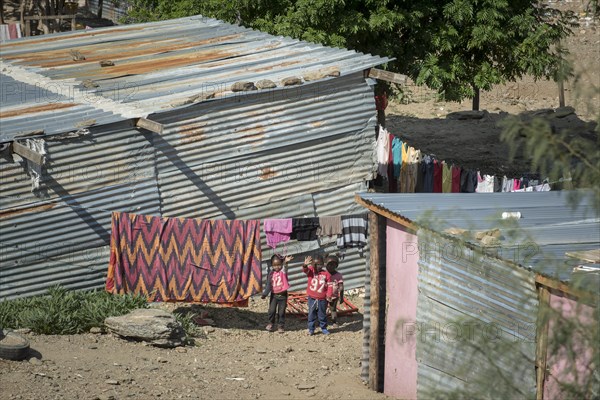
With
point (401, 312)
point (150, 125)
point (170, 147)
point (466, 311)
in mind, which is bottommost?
point (401, 312)

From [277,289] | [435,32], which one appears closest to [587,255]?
[277,289]

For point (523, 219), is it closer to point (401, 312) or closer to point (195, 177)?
point (401, 312)

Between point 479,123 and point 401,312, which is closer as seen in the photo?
point 401,312

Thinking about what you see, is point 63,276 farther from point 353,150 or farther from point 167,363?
point 353,150

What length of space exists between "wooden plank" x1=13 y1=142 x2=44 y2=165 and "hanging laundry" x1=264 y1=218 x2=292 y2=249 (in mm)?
2996

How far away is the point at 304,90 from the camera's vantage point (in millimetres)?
13422

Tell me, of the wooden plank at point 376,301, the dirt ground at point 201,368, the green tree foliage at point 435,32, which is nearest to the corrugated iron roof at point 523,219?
the wooden plank at point 376,301

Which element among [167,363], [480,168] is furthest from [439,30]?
[167,363]

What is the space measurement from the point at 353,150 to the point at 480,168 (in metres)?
7.72

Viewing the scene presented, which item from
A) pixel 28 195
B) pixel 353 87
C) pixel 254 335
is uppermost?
pixel 353 87

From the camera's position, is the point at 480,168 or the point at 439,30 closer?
the point at 439,30

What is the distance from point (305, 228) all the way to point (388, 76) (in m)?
2.32

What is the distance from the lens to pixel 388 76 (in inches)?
529

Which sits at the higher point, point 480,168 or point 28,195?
point 28,195
